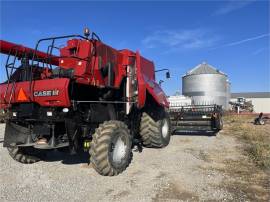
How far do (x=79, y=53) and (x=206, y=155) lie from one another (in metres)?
4.63

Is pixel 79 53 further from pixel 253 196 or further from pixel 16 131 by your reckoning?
pixel 253 196

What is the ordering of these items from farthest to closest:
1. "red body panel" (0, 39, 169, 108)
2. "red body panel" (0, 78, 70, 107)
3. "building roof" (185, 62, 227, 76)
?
"building roof" (185, 62, 227, 76)
"red body panel" (0, 39, 169, 108)
"red body panel" (0, 78, 70, 107)

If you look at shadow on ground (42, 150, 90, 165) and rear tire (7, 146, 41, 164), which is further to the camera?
shadow on ground (42, 150, 90, 165)

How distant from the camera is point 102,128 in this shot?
22.3ft

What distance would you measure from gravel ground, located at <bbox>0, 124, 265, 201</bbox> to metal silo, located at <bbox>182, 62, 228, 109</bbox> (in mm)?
30249

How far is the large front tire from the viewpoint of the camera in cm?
650

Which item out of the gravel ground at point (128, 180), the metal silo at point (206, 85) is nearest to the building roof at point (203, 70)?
the metal silo at point (206, 85)

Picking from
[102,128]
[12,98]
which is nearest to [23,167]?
[12,98]

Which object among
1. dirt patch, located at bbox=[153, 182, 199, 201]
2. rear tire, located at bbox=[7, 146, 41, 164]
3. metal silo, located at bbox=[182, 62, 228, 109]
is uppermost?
metal silo, located at bbox=[182, 62, 228, 109]

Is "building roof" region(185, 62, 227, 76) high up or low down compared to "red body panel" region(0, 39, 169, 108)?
up

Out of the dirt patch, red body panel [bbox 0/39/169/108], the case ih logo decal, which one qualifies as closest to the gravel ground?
the dirt patch

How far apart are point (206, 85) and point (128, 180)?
3403 centimetres

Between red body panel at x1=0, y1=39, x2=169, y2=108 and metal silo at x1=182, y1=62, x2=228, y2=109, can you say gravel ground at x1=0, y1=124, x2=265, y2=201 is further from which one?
metal silo at x1=182, y1=62, x2=228, y2=109

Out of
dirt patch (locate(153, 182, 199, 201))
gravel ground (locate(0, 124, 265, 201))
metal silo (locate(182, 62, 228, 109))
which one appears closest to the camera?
dirt patch (locate(153, 182, 199, 201))
